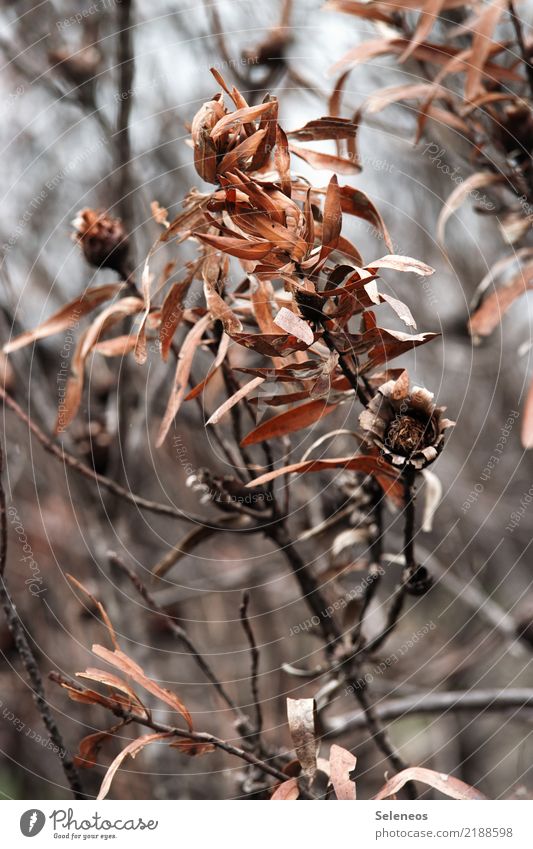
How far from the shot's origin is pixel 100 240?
509 mm

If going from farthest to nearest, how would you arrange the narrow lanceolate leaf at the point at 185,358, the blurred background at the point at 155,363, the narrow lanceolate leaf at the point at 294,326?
the blurred background at the point at 155,363 → the narrow lanceolate leaf at the point at 185,358 → the narrow lanceolate leaf at the point at 294,326

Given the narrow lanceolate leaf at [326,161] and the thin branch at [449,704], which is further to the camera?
the thin branch at [449,704]

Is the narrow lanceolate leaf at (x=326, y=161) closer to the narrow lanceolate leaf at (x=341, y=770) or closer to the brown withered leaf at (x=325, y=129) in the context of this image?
the brown withered leaf at (x=325, y=129)

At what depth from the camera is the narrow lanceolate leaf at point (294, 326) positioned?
1.13 ft

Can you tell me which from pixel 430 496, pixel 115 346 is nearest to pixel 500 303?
pixel 430 496

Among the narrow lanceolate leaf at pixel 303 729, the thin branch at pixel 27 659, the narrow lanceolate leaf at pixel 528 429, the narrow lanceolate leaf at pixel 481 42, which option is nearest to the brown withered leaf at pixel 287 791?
the narrow lanceolate leaf at pixel 303 729

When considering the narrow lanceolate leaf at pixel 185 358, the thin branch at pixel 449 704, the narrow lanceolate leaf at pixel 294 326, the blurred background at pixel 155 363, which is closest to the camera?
the narrow lanceolate leaf at pixel 294 326

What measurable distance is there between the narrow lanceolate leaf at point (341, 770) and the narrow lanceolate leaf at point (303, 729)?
0.01 meters

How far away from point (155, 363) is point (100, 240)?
291mm

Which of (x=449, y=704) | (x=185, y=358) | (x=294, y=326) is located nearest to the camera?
(x=294, y=326)

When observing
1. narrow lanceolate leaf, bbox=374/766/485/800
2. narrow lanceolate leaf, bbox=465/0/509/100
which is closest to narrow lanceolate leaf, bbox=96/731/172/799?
narrow lanceolate leaf, bbox=374/766/485/800

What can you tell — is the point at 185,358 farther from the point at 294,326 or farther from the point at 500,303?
the point at 500,303

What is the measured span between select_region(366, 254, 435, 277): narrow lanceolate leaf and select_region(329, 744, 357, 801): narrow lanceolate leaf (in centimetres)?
27

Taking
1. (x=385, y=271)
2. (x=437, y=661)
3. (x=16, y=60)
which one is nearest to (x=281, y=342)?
(x=385, y=271)
